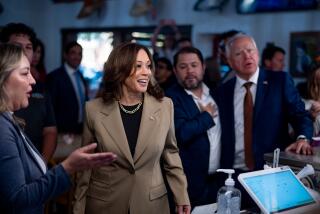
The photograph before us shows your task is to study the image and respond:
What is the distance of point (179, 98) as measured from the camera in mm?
3012

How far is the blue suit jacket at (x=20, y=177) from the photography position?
164 centimetres

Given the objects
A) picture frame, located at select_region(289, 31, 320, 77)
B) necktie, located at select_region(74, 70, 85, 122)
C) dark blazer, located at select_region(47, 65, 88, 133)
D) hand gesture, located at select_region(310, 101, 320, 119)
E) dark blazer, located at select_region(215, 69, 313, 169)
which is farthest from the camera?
picture frame, located at select_region(289, 31, 320, 77)

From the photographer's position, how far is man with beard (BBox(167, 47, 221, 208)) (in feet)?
9.46

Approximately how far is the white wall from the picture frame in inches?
3.0

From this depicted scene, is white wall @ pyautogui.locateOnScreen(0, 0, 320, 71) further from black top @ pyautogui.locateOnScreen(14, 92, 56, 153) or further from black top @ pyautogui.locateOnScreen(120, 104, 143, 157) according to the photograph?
black top @ pyautogui.locateOnScreen(120, 104, 143, 157)

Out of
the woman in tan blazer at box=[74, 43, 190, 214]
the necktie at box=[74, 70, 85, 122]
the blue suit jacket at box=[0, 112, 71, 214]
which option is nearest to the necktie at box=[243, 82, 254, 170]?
the woman in tan blazer at box=[74, 43, 190, 214]

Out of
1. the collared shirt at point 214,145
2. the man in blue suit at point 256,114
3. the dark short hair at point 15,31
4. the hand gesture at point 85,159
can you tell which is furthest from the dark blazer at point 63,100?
the hand gesture at point 85,159

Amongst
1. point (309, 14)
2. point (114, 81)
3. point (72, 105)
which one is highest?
point (309, 14)

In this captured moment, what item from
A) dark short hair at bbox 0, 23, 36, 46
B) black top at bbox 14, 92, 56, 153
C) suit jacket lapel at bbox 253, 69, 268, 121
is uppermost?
dark short hair at bbox 0, 23, 36, 46

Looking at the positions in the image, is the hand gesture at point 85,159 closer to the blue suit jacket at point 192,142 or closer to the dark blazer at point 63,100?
the blue suit jacket at point 192,142

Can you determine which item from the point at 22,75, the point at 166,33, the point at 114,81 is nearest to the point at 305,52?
the point at 166,33

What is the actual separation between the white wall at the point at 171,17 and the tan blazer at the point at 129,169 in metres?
4.13

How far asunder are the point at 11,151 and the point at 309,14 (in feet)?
16.8

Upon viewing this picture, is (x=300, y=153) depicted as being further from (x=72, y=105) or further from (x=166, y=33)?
(x=166, y=33)
